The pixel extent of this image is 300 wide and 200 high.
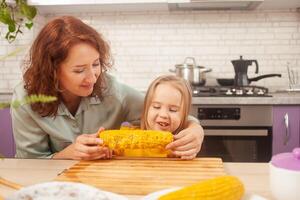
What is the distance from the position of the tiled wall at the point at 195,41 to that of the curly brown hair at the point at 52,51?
1678 mm

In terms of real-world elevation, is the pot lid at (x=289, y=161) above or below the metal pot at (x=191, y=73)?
below

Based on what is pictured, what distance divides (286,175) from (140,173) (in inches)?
16.0

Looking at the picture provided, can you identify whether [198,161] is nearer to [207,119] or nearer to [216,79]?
[207,119]

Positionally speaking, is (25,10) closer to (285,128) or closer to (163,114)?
(163,114)

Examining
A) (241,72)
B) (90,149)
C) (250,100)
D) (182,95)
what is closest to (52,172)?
(90,149)

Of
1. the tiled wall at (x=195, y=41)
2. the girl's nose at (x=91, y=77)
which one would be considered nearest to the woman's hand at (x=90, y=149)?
the girl's nose at (x=91, y=77)

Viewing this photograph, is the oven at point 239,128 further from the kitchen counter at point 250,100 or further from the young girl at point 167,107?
the young girl at point 167,107

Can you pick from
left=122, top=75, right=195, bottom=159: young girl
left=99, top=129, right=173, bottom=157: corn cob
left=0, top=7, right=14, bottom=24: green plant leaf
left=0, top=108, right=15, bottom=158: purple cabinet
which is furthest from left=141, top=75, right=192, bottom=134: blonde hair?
left=0, top=108, right=15, bottom=158: purple cabinet

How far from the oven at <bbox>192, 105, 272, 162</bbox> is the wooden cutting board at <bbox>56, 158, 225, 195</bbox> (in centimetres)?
146

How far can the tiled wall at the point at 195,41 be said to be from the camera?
3.22 m

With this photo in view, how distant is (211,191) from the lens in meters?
0.74

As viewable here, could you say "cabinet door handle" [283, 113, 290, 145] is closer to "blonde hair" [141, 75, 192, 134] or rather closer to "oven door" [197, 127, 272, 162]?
"oven door" [197, 127, 272, 162]

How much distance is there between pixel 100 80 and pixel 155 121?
11.8 inches

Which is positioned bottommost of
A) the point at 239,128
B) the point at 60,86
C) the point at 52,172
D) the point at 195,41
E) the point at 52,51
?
the point at 239,128
